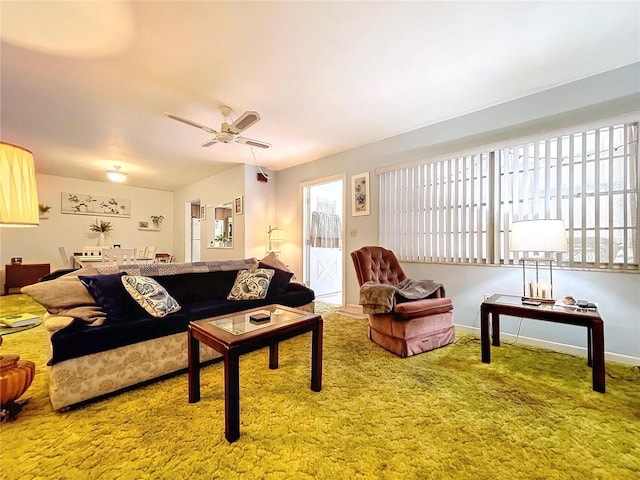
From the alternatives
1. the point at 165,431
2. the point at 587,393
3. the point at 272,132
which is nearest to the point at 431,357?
the point at 587,393

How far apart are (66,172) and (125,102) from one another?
14.5 feet

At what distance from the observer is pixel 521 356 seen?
249 cm

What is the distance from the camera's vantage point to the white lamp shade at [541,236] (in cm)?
218

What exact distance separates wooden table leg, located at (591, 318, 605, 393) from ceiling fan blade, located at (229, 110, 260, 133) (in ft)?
10.2

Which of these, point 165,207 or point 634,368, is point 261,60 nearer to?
point 634,368

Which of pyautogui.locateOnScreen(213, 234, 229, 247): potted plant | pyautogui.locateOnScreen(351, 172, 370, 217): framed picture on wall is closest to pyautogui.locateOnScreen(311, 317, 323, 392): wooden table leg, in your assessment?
pyautogui.locateOnScreen(351, 172, 370, 217): framed picture on wall

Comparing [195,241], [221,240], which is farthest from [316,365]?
[195,241]

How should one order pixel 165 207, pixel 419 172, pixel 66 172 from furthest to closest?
1. pixel 165 207
2. pixel 66 172
3. pixel 419 172

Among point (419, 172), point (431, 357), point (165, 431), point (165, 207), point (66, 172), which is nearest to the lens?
point (165, 431)

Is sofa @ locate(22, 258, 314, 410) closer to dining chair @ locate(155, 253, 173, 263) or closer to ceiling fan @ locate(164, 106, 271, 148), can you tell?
ceiling fan @ locate(164, 106, 271, 148)

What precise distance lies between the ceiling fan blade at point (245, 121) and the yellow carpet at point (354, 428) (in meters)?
2.25

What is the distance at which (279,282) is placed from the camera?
3176 mm

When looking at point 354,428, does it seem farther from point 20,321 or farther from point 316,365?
point 20,321

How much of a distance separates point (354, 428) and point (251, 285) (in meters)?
1.80
